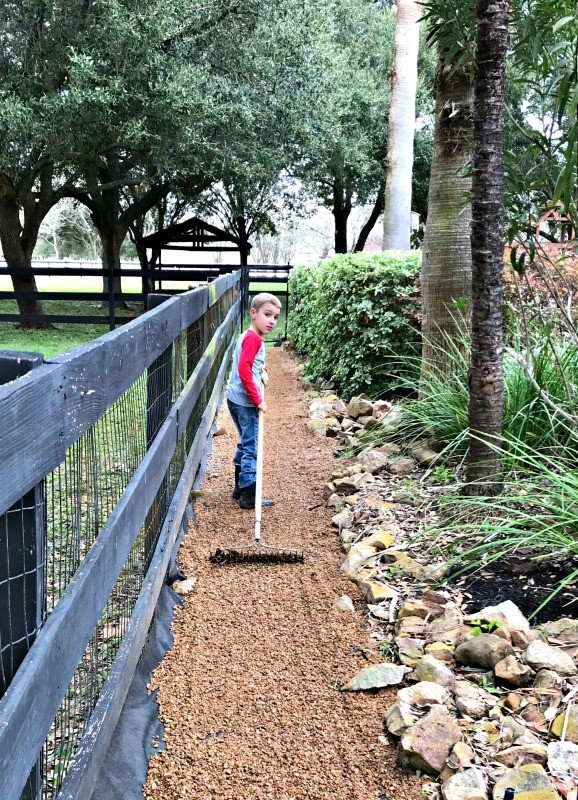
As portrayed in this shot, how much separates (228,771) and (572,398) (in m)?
2.93

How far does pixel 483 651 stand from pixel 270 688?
0.83 metres

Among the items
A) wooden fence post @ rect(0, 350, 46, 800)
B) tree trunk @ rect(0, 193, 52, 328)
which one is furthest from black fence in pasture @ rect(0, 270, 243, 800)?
tree trunk @ rect(0, 193, 52, 328)

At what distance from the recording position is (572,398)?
14.5 ft

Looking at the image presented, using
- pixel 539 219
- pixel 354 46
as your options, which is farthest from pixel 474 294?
pixel 354 46

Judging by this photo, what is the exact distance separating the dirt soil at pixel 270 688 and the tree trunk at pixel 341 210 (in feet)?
77.4

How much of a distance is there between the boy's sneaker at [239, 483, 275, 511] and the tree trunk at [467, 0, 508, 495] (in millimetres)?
1677

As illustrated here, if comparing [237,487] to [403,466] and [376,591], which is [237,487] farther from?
[376,591]

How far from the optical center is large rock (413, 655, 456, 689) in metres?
2.76

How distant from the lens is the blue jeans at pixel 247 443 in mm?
5301

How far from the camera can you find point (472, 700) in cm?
265

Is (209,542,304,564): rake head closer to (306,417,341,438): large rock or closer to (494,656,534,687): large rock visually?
(494,656,534,687): large rock

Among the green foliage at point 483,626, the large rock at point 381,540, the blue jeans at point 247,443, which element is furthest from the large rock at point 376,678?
the blue jeans at point 247,443

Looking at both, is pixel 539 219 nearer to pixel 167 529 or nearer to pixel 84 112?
pixel 167 529

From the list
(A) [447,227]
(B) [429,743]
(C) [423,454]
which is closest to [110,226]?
(A) [447,227]
